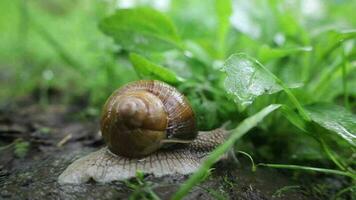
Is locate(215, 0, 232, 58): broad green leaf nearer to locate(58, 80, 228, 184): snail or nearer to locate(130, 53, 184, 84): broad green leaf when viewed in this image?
locate(130, 53, 184, 84): broad green leaf

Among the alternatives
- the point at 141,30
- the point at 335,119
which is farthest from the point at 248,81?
the point at 141,30

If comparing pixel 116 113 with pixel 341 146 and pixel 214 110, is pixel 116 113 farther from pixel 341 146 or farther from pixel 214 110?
pixel 341 146

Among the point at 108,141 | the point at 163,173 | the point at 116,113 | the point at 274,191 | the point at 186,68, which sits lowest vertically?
the point at 274,191

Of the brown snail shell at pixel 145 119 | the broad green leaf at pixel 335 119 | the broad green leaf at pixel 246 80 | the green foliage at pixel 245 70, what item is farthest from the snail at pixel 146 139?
the broad green leaf at pixel 335 119

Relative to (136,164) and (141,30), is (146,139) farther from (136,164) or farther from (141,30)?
(141,30)

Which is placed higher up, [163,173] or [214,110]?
[214,110]

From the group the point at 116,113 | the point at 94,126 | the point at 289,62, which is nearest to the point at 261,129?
the point at 289,62

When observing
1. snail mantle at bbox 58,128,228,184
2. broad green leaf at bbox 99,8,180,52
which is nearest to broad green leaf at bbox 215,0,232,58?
broad green leaf at bbox 99,8,180,52
